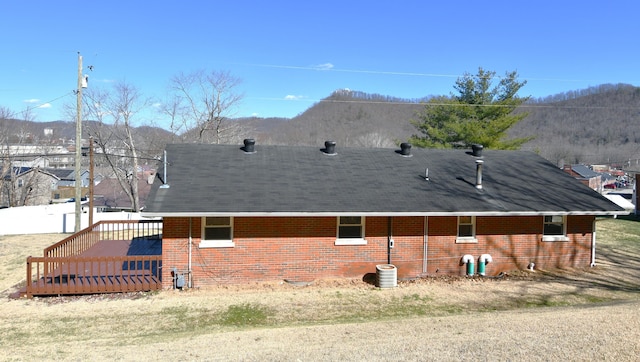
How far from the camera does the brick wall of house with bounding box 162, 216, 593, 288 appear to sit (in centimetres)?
1290

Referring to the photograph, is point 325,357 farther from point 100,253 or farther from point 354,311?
point 100,253

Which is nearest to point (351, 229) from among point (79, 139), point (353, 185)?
point (353, 185)

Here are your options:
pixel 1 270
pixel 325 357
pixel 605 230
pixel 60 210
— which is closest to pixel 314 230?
pixel 325 357

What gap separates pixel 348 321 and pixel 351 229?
412cm

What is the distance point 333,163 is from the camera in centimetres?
1733

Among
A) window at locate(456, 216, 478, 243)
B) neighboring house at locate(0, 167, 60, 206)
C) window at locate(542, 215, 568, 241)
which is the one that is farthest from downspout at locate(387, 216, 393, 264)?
neighboring house at locate(0, 167, 60, 206)

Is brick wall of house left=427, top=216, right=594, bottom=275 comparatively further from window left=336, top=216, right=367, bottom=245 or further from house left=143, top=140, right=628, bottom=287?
window left=336, top=216, right=367, bottom=245

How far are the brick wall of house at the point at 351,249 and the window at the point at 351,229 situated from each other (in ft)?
0.64

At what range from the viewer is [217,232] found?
517 inches

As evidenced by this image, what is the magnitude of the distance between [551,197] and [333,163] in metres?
8.20

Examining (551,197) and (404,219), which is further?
(551,197)

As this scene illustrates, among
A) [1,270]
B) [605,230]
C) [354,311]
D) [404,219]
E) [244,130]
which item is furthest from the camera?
[244,130]

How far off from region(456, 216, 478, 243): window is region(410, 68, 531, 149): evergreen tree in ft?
81.6

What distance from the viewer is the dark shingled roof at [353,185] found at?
43.3 ft
